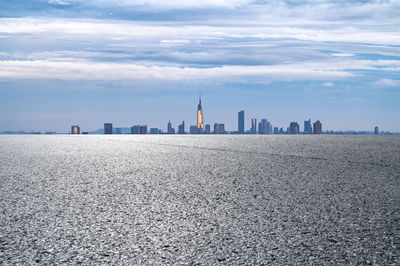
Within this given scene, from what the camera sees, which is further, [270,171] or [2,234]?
[270,171]

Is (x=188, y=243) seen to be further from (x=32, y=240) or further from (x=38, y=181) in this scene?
(x=38, y=181)

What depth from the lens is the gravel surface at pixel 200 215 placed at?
10.7 ft

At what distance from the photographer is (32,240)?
141 inches

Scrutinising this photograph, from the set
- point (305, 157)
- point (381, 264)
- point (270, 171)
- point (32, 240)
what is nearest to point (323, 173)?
point (270, 171)

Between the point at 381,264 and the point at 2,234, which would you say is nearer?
the point at 381,264

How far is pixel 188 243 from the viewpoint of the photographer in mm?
3500

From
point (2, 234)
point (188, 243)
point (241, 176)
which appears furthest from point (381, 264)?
point (241, 176)

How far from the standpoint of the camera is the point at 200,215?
4402 mm

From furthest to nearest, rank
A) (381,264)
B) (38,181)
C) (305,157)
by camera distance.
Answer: (305,157) < (38,181) < (381,264)

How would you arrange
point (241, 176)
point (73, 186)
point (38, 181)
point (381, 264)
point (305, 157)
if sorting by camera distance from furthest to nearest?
1. point (305, 157)
2. point (241, 176)
3. point (38, 181)
4. point (73, 186)
5. point (381, 264)

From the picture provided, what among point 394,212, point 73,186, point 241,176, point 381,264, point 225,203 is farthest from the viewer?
point 241,176

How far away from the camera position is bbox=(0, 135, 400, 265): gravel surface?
10.7 ft

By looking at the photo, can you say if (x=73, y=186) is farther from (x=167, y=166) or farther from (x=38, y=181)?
(x=167, y=166)

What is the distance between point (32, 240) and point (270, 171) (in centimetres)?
477
